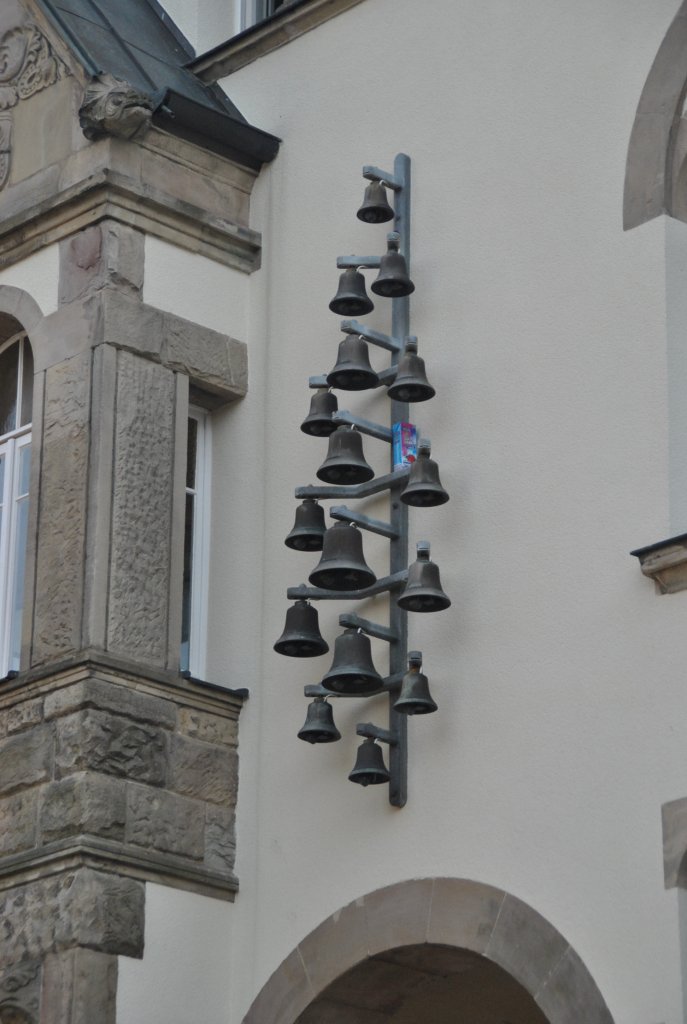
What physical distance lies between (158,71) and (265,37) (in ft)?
1.86

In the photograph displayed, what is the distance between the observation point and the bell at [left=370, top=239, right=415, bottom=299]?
10.0 metres

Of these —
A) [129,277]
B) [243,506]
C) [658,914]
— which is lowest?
[658,914]

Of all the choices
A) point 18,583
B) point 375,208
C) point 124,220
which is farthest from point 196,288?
point 18,583

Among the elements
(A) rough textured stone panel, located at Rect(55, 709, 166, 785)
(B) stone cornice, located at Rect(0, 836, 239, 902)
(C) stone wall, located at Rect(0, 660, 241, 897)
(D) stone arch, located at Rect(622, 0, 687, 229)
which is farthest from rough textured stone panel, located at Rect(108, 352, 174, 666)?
(D) stone arch, located at Rect(622, 0, 687, 229)

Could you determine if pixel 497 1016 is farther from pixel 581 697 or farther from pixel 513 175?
pixel 513 175

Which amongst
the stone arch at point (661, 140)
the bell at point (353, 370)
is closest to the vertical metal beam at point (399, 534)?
the bell at point (353, 370)

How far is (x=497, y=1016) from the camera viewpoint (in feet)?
33.8

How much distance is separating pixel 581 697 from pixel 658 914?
3.21 ft

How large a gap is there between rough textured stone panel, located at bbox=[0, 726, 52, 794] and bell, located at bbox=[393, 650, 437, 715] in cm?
157

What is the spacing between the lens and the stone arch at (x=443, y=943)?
28.1 ft

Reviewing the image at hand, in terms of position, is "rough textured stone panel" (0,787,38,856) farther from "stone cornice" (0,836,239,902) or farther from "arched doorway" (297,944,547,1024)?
"arched doorway" (297,944,547,1024)

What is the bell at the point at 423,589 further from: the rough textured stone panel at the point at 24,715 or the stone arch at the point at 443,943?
the rough textured stone panel at the point at 24,715

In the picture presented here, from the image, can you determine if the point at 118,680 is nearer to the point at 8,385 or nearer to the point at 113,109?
the point at 8,385

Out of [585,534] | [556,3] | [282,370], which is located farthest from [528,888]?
[556,3]
